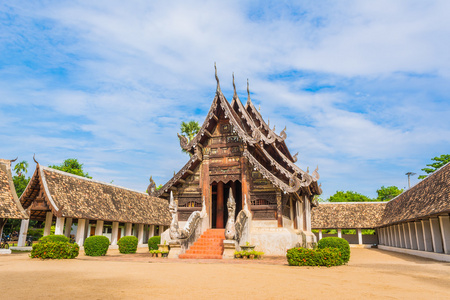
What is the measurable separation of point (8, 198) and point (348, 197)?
60.0 m

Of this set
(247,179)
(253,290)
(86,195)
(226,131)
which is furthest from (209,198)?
(86,195)

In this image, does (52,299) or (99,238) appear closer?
(52,299)

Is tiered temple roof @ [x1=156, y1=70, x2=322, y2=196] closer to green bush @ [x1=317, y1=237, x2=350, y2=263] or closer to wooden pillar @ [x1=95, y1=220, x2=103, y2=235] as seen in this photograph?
green bush @ [x1=317, y1=237, x2=350, y2=263]

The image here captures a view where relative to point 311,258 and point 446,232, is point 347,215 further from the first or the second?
point 311,258

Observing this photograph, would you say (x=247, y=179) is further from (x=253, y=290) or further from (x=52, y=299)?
(x=52, y=299)

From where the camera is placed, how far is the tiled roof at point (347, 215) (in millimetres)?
32181

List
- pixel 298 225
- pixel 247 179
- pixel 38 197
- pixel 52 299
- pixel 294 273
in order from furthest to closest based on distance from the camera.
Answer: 1. pixel 38 197
2. pixel 298 225
3. pixel 247 179
4. pixel 294 273
5. pixel 52 299

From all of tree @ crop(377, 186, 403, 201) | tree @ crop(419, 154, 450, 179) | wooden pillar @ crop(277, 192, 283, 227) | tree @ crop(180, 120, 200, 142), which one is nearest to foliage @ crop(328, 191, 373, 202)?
tree @ crop(377, 186, 403, 201)

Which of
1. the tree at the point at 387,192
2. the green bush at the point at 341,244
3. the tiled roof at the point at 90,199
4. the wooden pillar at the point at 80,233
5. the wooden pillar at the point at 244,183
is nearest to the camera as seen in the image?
the green bush at the point at 341,244

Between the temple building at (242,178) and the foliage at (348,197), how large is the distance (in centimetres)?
5158

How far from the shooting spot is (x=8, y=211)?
18.8 m

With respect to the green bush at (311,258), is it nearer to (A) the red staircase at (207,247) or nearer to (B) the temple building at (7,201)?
(A) the red staircase at (207,247)

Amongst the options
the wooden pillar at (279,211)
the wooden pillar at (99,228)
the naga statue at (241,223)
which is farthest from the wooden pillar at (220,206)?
the wooden pillar at (99,228)

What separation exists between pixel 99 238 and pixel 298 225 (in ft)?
35.7
